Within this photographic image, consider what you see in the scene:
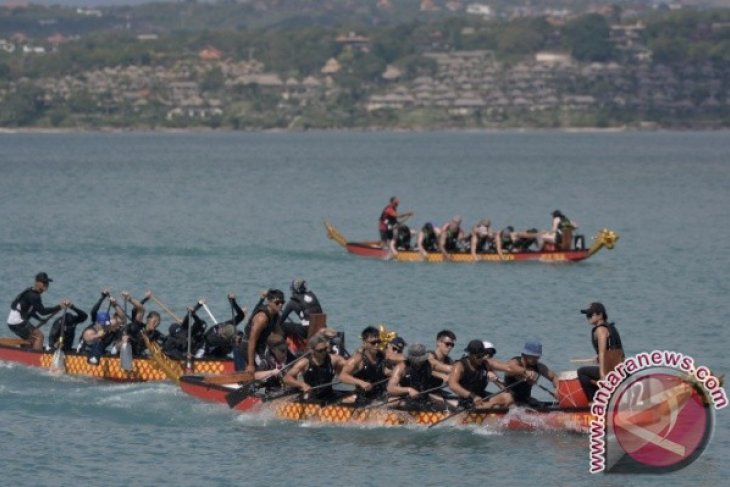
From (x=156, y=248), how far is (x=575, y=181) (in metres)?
60.8

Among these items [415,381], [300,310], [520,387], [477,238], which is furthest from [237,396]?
[477,238]

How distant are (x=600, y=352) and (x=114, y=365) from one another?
10432 millimetres

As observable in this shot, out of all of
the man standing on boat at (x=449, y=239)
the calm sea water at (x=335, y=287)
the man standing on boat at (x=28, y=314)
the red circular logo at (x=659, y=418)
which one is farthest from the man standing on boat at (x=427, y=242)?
the red circular logo at (x=659, y=418)

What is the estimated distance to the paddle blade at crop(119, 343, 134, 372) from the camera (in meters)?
34.7

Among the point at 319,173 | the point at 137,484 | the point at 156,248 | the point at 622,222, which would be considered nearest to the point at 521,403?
the point at 137,484

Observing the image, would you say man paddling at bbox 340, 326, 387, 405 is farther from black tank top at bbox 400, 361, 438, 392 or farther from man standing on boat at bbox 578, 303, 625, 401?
man standing on boat at bbox 578, 303, 625, 401

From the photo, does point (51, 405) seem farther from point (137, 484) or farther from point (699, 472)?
point (699, 472)

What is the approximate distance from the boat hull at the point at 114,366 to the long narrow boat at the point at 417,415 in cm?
259

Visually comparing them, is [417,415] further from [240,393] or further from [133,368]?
[133,368]

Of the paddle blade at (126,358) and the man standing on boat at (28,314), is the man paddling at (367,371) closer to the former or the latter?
the paddle blade at (126,358)

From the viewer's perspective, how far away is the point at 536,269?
54.9 meters

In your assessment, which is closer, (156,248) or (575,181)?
(156,248)

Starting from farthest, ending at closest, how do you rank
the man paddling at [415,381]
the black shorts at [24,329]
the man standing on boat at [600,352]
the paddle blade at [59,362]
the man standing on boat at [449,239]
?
the man standing on boat at [449,239]
the black shorts at [24,329]
the paddle blade at [59,362]
the man paddling at [415,381]
the man standing on boat at [600,352]

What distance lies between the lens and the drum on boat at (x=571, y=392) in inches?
1150
